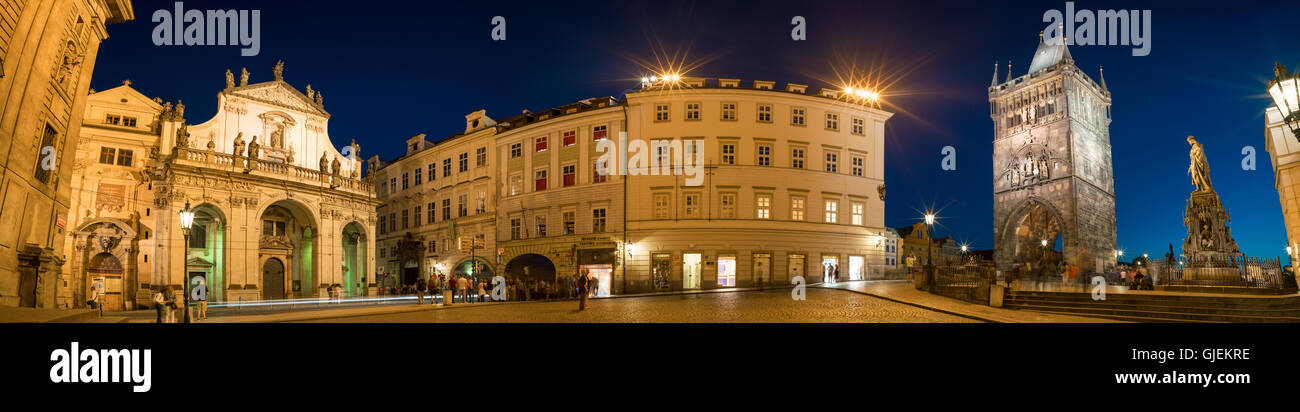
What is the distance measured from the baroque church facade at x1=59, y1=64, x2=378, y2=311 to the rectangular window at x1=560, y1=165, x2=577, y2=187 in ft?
58.2

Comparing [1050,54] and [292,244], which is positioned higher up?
[1050,54]

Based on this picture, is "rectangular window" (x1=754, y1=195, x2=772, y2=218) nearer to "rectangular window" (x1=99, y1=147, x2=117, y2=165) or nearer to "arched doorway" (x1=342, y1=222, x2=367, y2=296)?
"arched doorway" (x1=342, y1=222, x2=367, y2=296)

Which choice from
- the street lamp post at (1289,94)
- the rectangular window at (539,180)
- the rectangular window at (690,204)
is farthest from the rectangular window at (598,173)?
the street lamp post at (1289,94)

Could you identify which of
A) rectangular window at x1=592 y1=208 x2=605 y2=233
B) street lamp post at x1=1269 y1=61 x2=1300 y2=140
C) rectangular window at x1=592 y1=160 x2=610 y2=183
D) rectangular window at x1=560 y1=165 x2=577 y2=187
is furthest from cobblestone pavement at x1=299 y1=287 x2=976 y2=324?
rectangular window at x1=560 y1=165 x2=577 y2=187

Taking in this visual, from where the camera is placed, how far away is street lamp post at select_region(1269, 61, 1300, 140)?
372 inches

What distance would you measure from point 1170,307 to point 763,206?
2228cm

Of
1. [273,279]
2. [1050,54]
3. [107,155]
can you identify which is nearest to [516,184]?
[273,279]

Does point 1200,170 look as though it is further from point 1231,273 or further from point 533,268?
point 533,268

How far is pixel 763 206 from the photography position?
3747 centimetres

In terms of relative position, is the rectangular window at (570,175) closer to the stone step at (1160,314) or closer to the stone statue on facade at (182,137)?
the stone statue on facade at (182,137)

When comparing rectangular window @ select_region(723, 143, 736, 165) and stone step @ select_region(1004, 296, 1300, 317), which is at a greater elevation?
rectangular window @ select_region(723, 143, 736, 165)

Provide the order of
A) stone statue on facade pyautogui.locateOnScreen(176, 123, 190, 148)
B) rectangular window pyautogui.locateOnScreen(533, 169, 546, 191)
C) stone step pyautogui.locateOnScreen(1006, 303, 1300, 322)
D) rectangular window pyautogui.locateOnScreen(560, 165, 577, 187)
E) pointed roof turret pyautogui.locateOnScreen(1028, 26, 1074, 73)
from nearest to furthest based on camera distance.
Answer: stone step pyautogui.locateOnScreen(1006, 303, 1300, 322) < stone statue on facade pyautogui.locateOnScreen(176, 123, 190, 148) < rectangular window pyautogui.locateOnScreen(560, 165, 577, 187) < rectangular window pyautogui.locateOnScreen(533, 169, 546, 191) < pointed roof turret pyautogui.locateOnScreen(1028, 26, 1074, 73)
